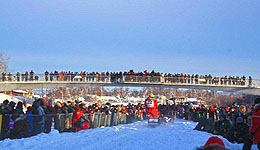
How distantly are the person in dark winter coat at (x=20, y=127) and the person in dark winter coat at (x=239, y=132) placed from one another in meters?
7.60

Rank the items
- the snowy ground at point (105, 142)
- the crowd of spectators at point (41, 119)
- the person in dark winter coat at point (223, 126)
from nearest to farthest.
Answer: the snowy ground at point (105, 142) < the crowd of spectators at point (41, 119) < the person in dark winter coat at point (223, 126)

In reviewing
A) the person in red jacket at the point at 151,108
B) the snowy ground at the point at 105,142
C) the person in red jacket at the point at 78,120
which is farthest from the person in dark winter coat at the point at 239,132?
the person in red jacket at the point at 151,108

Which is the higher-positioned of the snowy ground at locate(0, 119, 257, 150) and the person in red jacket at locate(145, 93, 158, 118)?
the person in red jacket at locate(145, 93, 158, 118)

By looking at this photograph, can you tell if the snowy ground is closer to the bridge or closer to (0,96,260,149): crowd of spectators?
(0,96,260,149): crowd of spectators

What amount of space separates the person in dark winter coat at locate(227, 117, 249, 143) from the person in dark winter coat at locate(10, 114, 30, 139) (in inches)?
299

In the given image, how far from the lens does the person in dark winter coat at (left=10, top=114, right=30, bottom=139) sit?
533 inches

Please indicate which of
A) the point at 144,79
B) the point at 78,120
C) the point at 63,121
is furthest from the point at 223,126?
the point at 144,79

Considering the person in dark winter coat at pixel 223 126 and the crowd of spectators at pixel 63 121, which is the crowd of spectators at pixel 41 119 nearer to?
the crowd of spectators at pixel 63 121

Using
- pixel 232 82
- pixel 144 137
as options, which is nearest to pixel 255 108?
pixel 144 137

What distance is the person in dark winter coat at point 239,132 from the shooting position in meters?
13.9

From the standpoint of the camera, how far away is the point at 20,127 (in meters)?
13.7

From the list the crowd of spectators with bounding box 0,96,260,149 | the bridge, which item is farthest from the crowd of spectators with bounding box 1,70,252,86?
the crowd of spectators with bounding box 0,96,260,149

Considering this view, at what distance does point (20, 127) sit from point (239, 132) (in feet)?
26.1

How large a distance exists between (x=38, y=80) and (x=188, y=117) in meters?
31.5
